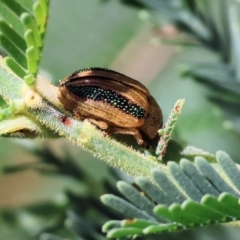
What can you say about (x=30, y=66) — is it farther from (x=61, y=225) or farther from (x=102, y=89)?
(x=61, y=225)

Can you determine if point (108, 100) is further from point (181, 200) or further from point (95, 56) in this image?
point (95, 56)

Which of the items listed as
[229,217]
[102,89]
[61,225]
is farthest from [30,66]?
[61,225]

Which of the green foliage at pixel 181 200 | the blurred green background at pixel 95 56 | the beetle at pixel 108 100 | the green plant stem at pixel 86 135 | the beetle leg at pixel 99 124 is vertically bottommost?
the green foliage at pixel 181 200

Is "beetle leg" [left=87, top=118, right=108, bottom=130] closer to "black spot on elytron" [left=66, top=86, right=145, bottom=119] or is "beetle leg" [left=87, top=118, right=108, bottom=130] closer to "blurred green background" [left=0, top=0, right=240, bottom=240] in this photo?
"black spot on elytron" [left=66, top=86, right=145, bottom=119]

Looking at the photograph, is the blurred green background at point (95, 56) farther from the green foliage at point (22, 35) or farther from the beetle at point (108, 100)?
the green foliage at point (22, 35)

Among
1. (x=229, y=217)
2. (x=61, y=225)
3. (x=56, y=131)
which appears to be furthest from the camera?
(x=61, y=225)

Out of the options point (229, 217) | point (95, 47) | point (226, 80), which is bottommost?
point (229, 217)

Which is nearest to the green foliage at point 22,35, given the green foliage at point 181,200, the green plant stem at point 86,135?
the green plant stem at point 86,135

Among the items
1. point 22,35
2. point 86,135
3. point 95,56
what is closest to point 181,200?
point 86,135
